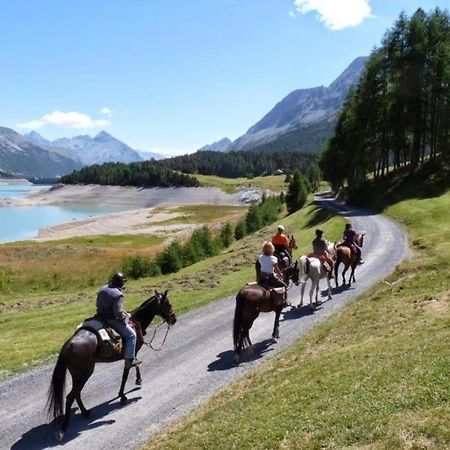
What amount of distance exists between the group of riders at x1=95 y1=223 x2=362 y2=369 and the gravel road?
150 centimetres

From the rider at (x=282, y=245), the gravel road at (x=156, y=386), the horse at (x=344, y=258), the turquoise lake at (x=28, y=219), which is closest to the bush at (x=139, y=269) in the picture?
the gravel road at (x=156, y=386)

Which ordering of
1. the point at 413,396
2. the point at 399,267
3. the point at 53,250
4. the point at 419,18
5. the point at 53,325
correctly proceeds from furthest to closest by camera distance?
the point at 53,250
the point at 419,18
the point at 399,267
the point at 53,325
the point at 413,396

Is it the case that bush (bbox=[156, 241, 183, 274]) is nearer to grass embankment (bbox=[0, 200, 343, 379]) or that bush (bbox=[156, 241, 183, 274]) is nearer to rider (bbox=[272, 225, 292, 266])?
grass embankment (bbox=[0, 200, 343, 379])

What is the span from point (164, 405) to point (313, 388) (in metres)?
4.86

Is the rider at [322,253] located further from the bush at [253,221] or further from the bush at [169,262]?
the bush at [253,221]

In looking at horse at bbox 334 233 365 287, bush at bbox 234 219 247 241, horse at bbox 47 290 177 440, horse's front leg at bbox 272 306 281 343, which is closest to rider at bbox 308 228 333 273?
horse at bbox 334 233 365 287

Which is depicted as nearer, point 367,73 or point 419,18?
point 419,18

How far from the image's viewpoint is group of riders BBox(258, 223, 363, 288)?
18.6 meters

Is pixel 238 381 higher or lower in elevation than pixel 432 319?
lower

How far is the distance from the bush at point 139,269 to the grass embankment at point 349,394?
29.7m

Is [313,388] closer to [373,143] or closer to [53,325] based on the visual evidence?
[53,325]

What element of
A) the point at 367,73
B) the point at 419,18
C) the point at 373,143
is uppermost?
the point at 419,18

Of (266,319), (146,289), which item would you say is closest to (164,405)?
(266,319)

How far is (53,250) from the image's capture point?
7375 cm
